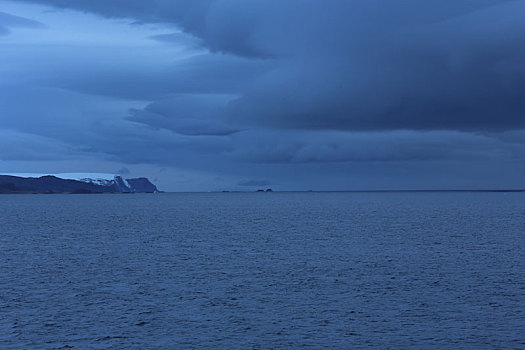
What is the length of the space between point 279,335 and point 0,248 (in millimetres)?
62325

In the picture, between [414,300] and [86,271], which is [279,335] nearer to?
[414,300]

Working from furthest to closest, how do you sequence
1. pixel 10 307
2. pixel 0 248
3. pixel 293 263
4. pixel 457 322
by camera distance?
1. pixel 0 248
2. pixel 293 263
3. pixel 10 307
4. pixel 457 322

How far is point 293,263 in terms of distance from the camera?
66625mm

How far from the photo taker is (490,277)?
5556 cm

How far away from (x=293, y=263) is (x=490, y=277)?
72.6ft

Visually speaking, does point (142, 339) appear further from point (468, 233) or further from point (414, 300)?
point (468, 233)

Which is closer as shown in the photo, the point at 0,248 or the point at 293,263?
the point at 293,263

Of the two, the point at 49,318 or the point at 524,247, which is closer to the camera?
the point at 49,318

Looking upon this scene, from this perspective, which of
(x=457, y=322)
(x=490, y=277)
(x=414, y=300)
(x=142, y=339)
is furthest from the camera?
(x=490, y=277)

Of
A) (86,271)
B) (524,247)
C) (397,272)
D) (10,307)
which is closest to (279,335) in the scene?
(10,307)

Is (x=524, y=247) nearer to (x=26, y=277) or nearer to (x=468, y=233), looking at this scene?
(x=468, y=233)

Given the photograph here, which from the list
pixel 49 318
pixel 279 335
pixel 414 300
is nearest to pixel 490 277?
pixel 414 300

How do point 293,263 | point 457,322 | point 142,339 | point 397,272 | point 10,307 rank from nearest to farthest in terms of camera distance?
point 142,339 < point 457,322 < point 10,307 < point 397,272 < point 293,263

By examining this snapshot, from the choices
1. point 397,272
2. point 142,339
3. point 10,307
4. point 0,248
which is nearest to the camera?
point 142,339
